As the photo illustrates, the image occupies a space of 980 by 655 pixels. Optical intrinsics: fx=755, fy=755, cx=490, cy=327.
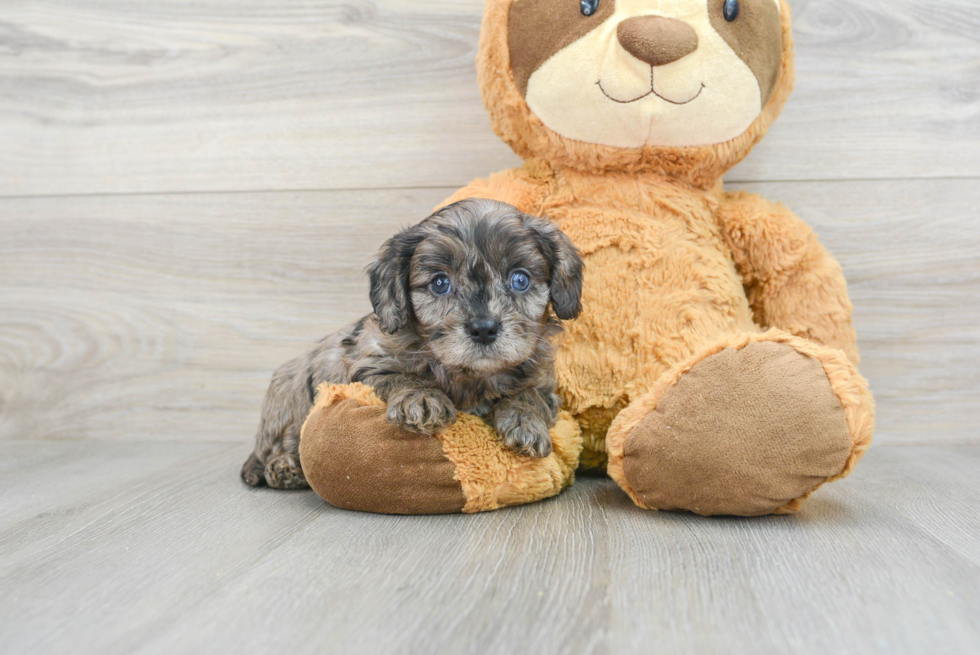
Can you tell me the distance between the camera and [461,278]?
1491mm

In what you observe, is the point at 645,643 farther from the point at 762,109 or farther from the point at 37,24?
the point at 37,24

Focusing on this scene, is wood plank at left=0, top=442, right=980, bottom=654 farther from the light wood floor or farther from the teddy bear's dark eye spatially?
the teddy bear's dark eye

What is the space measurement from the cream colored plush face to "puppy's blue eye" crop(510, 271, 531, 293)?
46 cm

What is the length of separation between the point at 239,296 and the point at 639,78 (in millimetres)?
1431

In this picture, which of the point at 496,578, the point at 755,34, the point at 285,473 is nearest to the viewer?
the point at 496,578

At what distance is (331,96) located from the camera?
235 centimetres

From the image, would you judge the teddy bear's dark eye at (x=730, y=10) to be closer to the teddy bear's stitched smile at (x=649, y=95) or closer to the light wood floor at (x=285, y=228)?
the teddy bear's stitched smile at (x=649, y=95)

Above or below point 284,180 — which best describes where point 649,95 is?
above

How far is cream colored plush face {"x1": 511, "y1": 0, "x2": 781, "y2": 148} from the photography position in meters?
1.68

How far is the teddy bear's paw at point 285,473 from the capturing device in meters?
1.85

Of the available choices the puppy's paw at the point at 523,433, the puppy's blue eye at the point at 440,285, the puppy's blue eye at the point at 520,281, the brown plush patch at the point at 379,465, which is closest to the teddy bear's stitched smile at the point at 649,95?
the puppy's blue eye at the point at 520,281

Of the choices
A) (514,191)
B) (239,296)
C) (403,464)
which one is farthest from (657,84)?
(239,296)

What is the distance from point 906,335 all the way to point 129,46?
8.39 feet

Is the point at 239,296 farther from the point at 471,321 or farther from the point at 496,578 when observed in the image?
the point at 496,578
